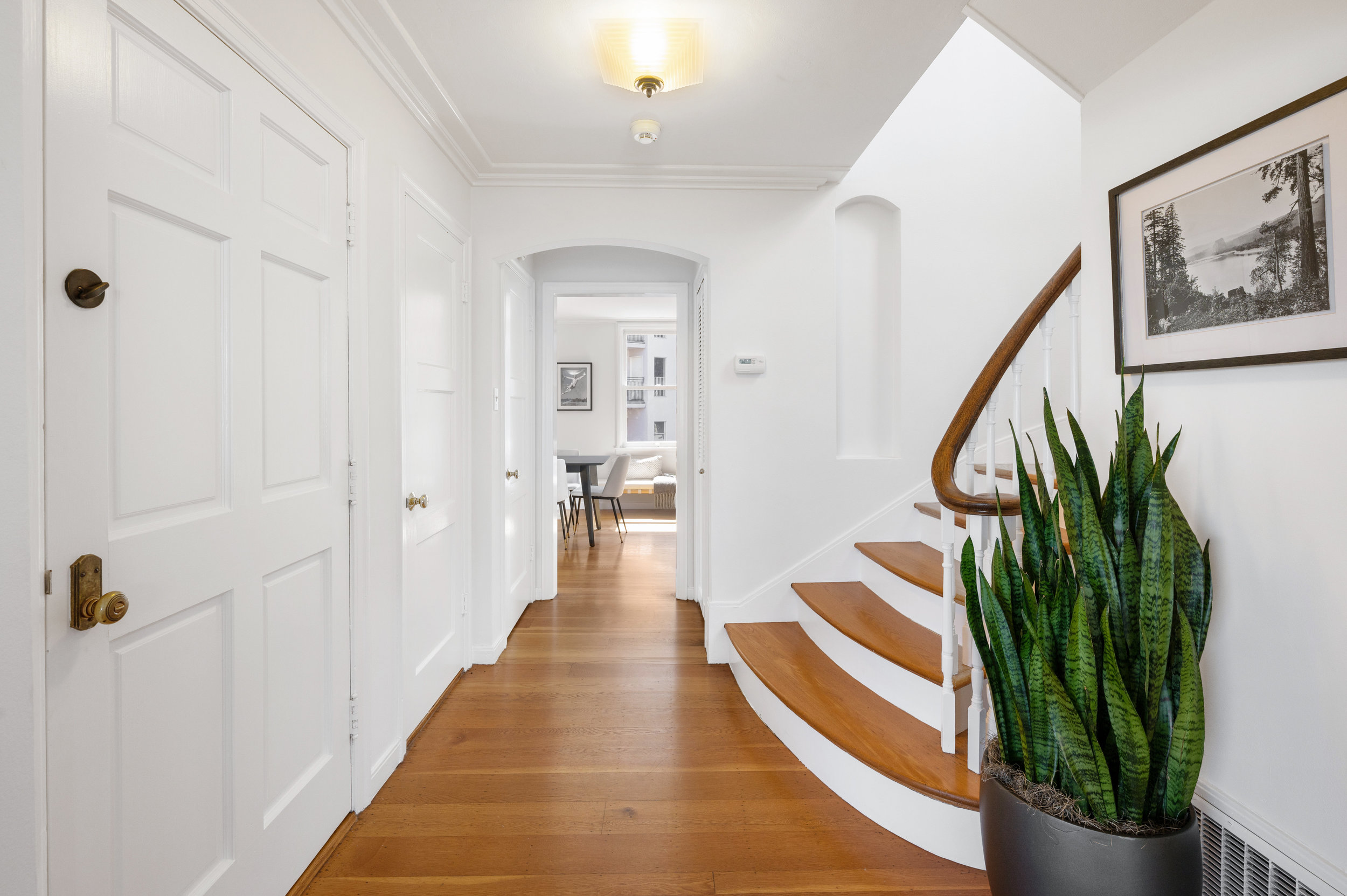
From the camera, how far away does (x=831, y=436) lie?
3.05m

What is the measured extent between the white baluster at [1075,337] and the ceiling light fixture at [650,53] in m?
1.38

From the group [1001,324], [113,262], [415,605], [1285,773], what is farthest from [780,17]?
[415,605]

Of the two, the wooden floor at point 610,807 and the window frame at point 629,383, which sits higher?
the window frame at point 629,383

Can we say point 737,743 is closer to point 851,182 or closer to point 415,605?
point 415,605

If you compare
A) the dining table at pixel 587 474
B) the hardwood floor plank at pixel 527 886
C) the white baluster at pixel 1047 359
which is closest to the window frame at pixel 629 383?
the dining table at pixel 587 474

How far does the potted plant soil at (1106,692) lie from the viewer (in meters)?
1.19

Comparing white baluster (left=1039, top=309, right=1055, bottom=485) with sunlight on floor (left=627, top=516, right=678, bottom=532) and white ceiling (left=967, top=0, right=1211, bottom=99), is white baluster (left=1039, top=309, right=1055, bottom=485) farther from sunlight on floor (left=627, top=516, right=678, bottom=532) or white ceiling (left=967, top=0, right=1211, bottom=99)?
sunlight on floor (left=627, top=516, right=678, bottom=532)

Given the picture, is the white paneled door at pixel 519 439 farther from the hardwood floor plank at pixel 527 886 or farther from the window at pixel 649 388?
the window at pixel 649 388

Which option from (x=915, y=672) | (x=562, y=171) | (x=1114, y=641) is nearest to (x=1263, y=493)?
(x=1114, y=641)

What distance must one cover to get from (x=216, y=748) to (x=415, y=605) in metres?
1.04

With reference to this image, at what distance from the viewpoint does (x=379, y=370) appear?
198 centimetres

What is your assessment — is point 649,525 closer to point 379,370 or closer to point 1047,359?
point 379,370

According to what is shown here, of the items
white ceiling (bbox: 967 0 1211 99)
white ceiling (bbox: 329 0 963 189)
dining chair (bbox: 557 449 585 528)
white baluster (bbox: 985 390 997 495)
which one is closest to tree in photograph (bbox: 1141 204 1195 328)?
white ceiling (bbox: 967 0 1211 99)

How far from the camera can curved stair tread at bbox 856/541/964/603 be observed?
2334mm
